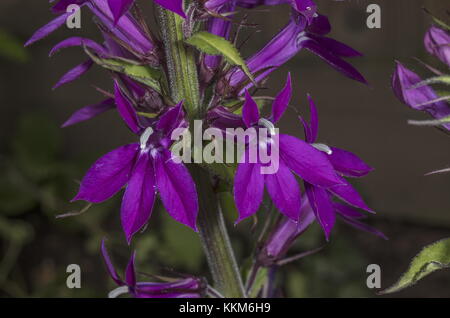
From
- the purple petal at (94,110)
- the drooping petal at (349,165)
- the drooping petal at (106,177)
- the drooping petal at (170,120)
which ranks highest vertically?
the drooping petal at (170,120)

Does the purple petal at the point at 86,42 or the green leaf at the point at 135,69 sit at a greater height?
the purple petal at the point at 86,42

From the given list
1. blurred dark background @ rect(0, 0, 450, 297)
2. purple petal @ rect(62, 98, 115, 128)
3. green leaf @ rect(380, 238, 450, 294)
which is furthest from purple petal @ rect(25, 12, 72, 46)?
blurred dark background @ rect(0, 0, 450, 297)

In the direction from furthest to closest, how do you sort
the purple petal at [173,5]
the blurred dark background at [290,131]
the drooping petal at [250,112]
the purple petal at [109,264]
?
the blurred dark background at [290,131]
the purple petal at [109,264]
the drooping petal at [250,112]
the purple petal at [173,5]

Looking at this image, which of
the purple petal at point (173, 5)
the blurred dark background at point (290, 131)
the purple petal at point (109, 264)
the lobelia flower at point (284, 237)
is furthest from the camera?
the blurred dark background at point (290, 131)

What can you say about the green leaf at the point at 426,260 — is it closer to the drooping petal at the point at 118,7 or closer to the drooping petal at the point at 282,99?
the drooping petal at the point at 282,99

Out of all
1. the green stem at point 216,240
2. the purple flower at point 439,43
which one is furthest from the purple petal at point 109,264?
the purple flower at point 439,43

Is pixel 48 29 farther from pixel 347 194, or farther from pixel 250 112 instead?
pixel 347 194

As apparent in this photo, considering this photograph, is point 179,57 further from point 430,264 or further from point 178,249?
point 178,249

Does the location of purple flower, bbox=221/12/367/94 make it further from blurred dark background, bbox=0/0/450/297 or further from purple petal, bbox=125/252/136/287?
blurred dark background, bbox=0/0/450/297
